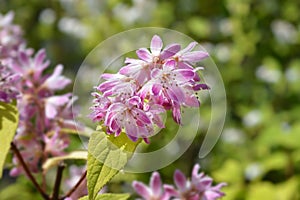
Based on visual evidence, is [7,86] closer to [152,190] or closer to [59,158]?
[59,158]

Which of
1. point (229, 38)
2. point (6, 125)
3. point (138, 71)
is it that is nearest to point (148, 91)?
point (138, 71)

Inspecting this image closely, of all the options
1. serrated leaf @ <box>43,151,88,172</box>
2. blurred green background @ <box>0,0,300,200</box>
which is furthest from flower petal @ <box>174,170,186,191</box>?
blurred green background @ <box>0,0,300,200</box>

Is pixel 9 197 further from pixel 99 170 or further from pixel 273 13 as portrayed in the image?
pixel 273 13

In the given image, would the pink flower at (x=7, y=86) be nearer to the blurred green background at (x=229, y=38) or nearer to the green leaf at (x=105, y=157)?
the green leaf at (x=105, y=157)

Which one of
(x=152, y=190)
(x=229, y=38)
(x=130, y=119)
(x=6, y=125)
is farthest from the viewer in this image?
(x=229, y=38)

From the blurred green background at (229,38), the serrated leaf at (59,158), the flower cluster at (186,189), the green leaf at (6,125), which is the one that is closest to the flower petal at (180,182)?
the flower cluster at (186,189)

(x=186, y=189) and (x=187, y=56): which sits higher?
(x=187, y=56)
